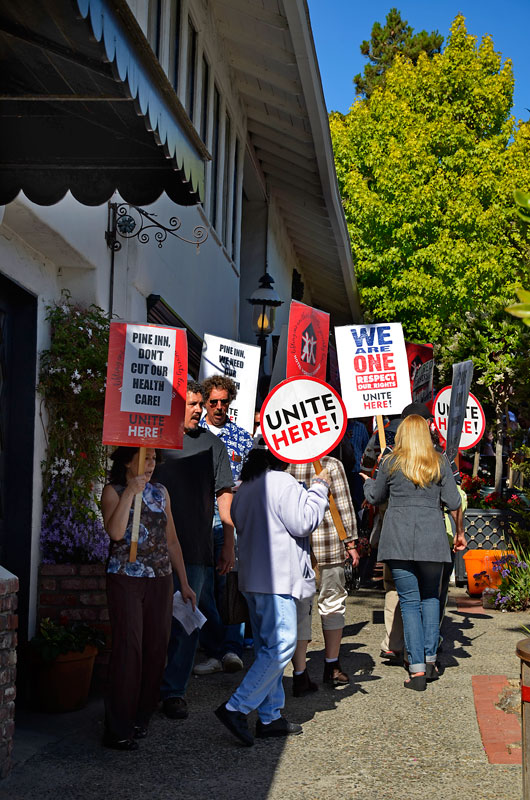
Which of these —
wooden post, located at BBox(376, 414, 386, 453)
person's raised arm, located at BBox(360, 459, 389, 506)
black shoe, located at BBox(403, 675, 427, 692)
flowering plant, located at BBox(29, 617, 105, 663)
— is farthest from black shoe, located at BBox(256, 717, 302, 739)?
wooden post, located at BBox(376, 414, 386, 453)

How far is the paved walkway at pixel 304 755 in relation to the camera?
4.88 metres

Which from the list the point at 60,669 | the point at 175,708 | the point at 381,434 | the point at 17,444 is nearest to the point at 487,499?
the point at 381,434

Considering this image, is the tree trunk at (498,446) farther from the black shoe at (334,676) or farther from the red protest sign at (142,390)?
the red protest sign at (142,390)

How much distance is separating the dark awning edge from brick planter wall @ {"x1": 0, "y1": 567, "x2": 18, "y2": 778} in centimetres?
216

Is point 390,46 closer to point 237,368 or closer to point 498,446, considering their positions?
point 498,446

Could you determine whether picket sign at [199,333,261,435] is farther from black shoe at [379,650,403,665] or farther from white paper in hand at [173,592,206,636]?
white paper in hand at [173,592,206,636]

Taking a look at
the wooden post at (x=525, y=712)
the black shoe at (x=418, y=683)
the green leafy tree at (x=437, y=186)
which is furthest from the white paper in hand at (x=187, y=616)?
the green leafy tree at (x=437, y=186)

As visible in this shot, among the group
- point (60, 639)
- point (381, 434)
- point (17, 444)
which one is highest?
point (381, 434)

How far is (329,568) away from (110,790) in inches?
103

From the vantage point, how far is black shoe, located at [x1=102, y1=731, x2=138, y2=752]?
548cm

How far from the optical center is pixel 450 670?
7.60m

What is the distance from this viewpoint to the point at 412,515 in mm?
7195

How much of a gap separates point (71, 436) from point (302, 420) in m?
1.62

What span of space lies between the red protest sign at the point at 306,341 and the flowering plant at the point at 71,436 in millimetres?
2113
